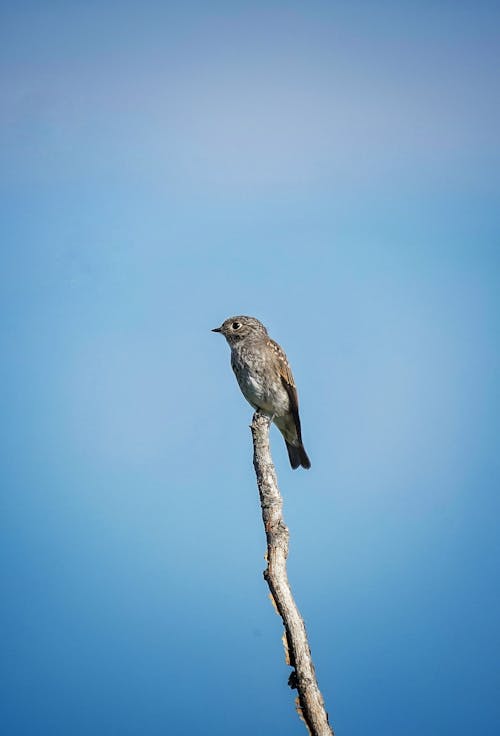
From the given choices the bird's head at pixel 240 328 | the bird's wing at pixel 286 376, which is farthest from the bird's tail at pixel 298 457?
the bird's head at pixel 240 328

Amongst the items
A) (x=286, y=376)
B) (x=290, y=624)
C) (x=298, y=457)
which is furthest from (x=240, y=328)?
(x=290, y=624)

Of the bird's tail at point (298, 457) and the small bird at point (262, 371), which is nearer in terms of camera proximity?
the small bird at point (262, 371)

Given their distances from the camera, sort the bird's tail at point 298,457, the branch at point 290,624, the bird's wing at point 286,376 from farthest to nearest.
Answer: the bird's tail at point 298,457
the bird's wing at point 286,376
the branch at point 290,624

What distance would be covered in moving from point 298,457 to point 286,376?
4.36ft

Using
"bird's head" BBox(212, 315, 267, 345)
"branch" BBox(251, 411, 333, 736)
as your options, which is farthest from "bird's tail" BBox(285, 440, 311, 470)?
"branch" BBox(251, 411, 333, 736)

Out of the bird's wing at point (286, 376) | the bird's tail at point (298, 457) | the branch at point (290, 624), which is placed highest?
the bird's wing at point (286, 376)

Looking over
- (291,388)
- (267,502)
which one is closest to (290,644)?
(267,502)

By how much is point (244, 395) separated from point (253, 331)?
0.97 metres

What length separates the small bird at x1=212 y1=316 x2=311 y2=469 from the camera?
938 centimetres

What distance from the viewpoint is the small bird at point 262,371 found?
9.38 meters

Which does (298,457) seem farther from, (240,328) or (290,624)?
(290,624)

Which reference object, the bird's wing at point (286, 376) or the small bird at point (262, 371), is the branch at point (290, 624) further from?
the bird's wing at point (286, 376)

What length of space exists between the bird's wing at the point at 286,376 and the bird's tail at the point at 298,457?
0.56m

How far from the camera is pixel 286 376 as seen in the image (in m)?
9.55
